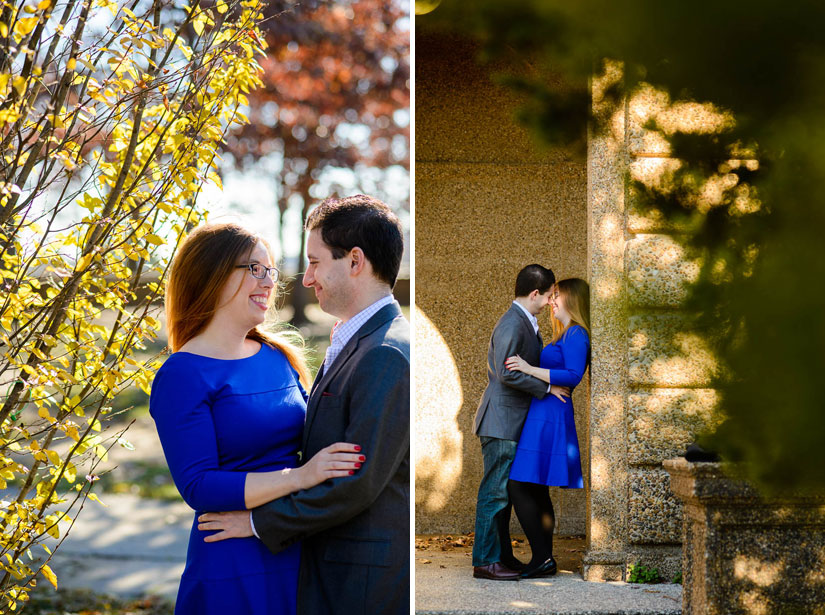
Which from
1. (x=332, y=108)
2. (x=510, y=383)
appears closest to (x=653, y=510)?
(x=510, y=383)

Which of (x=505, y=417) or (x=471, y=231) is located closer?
(x=505, y=417)

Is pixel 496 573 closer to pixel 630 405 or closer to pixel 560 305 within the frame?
pixel 630 405

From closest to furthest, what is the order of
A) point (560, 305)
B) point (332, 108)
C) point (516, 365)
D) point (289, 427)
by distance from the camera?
point (289, 427), point (516, 365), point (560, 305), point (332, 108)

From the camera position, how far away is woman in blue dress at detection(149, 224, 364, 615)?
7.41ft

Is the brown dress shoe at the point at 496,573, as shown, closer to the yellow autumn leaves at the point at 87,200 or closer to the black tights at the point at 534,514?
the black tights at the point at 534,514

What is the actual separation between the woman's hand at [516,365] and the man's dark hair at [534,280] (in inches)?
14.1

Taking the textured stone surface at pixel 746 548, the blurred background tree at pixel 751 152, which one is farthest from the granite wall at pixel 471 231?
the blurred background tree at pixel 751 152

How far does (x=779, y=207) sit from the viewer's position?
1.42 metres

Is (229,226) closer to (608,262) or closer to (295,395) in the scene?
(295,395)

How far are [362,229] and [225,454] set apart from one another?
0.74 metres

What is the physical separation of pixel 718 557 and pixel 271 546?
86.9 inches

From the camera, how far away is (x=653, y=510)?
4.69 m

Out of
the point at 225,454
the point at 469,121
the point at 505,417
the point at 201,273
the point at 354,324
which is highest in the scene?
the point at 469,121

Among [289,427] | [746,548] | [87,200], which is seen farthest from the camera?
[746,548]
